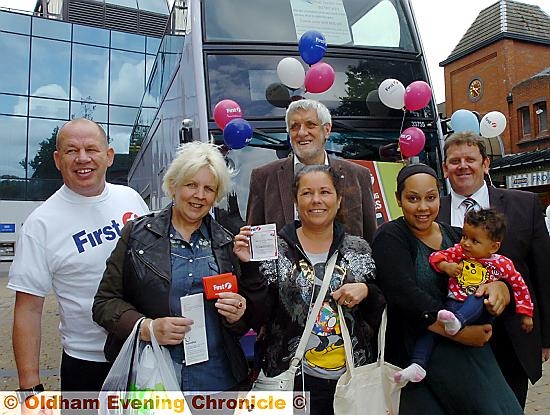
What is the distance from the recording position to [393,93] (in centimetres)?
448

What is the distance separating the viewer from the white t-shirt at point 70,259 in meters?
2.32

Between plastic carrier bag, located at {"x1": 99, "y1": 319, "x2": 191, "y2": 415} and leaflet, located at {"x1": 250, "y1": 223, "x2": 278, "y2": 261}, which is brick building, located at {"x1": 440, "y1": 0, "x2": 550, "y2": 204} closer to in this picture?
leaflet, located at {"x1": 250, "y1": 223, "x2": 278, "y2": 261}

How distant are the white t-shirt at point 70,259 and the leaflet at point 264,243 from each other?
→ 820 mm

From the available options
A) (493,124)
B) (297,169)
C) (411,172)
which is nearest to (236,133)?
(297,169)

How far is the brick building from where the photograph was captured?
59.3ft

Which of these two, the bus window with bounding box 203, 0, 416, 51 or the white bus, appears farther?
the bus window with bounding box 203, 0, 416, 51

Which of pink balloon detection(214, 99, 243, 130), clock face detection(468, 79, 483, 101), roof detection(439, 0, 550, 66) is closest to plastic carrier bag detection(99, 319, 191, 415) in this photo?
pink balloon detection(214, 99, 243, 130)

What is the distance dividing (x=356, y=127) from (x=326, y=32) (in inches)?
43.1

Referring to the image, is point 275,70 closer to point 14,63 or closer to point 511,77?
point 511,77

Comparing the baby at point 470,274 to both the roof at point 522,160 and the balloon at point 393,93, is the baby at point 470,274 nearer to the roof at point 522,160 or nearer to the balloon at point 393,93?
the balloon at point 393,93

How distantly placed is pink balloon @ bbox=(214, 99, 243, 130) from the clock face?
20.2m

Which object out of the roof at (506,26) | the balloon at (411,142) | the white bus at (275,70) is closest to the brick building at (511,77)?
the roof at (506,26)

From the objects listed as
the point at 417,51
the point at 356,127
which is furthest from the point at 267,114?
the point at 417,51

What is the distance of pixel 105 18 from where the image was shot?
27.3 m
